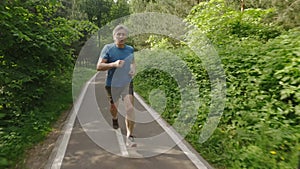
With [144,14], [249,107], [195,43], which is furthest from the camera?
[144,14]

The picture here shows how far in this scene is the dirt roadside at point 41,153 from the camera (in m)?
4.70

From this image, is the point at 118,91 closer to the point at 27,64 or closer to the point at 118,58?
the point at 118,58

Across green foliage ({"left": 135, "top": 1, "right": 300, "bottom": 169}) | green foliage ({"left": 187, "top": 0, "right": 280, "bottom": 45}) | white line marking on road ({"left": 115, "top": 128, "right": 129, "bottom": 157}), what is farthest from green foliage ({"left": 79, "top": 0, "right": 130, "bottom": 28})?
green foliage ({"left": 135, "top": 1, "right": 300, "bottom": 169})

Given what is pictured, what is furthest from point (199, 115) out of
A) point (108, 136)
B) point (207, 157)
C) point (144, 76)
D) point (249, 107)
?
point (144, 76)

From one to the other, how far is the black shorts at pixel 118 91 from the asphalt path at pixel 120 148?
3.34 feet

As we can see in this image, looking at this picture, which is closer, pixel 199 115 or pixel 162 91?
pixel 199 115

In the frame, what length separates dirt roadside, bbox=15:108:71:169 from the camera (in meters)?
4.70

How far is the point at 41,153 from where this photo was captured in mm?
5320

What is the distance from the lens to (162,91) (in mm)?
10438

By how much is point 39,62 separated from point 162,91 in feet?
15.5

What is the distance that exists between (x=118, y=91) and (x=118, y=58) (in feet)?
2.37

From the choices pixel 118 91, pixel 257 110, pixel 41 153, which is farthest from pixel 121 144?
pixel 257 110

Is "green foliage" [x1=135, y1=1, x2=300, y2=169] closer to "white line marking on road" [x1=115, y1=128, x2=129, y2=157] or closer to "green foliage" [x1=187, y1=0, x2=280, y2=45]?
"white line marking on road" [x1=115, y1=128, x2=129, y2=157]

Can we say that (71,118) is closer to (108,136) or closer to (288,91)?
(108,136)
